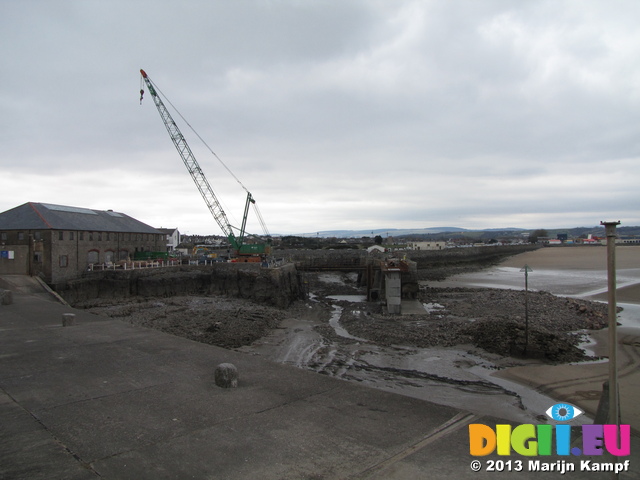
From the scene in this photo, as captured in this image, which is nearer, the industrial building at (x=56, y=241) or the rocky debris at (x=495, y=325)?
the rocky debris at (x=495, y=325)

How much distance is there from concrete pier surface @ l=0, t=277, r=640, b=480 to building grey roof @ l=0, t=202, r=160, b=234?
29.1 meters

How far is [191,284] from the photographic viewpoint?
124 feet

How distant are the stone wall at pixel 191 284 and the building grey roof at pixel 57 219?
5391mm

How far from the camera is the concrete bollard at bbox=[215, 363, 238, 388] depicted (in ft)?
28.8

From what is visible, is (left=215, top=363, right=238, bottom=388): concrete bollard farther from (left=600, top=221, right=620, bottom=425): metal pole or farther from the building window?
the building window

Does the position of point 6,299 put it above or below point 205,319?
above

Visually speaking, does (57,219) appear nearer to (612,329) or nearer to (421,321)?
(421,321)

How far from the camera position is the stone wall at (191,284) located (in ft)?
111

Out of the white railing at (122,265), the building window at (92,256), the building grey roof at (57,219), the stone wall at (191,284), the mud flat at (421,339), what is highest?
the building grey roof at (57,219)

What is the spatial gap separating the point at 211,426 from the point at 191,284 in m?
32.5

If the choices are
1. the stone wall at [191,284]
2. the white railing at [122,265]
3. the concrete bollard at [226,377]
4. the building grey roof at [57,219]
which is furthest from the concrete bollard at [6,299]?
the concrete bollard at [226,377]

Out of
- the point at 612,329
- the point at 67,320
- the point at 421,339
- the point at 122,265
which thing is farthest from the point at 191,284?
the point at 612,329

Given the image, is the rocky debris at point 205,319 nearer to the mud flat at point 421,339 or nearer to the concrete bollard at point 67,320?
the mud flat at point 421,339

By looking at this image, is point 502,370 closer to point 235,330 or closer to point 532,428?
point 532,428
